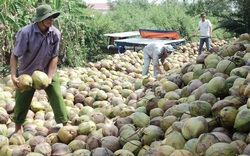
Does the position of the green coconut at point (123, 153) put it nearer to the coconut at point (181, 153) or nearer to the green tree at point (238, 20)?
the coconut at point (181, 153)

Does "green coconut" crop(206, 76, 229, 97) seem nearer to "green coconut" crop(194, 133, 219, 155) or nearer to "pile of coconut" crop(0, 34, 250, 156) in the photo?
"pile of coconut" crop(0, 34, 250, 156)

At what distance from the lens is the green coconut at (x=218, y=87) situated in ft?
11.8

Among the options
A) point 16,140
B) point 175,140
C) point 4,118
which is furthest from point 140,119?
point 4,118

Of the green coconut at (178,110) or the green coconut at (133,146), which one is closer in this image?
the green coconut at (133,146)

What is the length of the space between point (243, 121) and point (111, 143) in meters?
1.36

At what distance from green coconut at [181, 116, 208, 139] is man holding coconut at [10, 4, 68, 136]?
1909mm

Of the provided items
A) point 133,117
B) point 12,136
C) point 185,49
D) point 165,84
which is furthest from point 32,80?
point 185,49

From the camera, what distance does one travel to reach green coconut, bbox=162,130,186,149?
3.04m

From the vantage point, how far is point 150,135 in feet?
11.4

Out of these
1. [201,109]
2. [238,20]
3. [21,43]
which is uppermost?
[238,20]

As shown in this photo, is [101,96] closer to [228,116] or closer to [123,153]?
[123,153]

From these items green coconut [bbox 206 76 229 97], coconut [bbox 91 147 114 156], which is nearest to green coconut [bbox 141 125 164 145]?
coconut [bbox 91 147 114 156]

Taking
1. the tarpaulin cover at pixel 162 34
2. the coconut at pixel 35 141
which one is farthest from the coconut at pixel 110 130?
the tarpaulin cover at pixel 162 34

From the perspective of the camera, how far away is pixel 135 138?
11.8 ft
